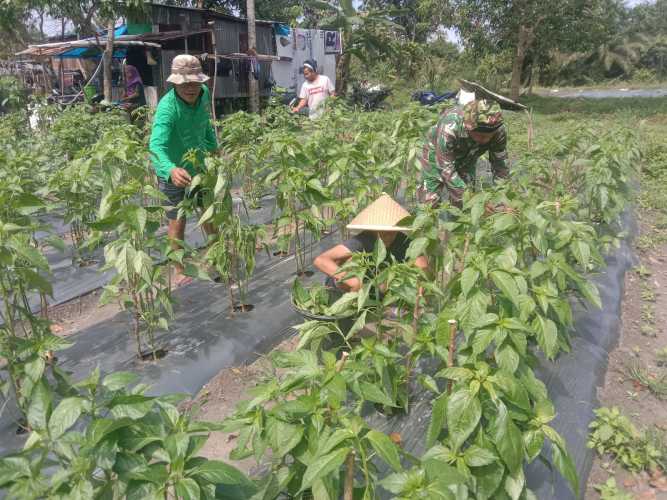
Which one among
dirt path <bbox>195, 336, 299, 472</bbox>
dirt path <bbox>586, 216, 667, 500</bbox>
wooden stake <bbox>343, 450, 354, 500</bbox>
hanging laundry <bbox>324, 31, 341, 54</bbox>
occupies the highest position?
hanging laundry <bbox>324, 31, 341, 54</bbox>

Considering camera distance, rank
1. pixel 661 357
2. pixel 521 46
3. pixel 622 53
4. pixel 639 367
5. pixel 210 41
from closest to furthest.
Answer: pixel 639 367 < pixel 661 357 < pixel 210 41 < pixel 521 46 < pixel 622 53

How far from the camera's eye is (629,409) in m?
2.74

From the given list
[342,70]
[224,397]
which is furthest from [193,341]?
[342,70]

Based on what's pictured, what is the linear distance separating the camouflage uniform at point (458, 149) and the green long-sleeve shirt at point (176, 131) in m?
1.42

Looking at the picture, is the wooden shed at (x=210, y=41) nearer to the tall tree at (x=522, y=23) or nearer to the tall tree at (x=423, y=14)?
the tall tree at (x=423, y=14)

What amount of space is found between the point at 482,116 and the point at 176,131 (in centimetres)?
195

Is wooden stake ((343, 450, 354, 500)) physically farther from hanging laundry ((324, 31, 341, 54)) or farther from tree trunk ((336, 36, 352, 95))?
hanging laundry ((324, 31, 341, 54))

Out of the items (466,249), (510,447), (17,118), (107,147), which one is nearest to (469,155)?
(466,249)

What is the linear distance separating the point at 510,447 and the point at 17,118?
25.2ft

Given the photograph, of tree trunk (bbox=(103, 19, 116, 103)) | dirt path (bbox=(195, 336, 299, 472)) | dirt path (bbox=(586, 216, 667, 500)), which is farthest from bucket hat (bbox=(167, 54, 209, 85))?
tree trunk (bbox=(103, 19, 116, 103))

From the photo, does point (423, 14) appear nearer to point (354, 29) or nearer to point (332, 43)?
point (332, 43)

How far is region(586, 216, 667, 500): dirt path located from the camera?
7.54ft

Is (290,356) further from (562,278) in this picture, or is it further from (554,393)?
(554,393)

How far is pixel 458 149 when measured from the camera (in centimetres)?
338
